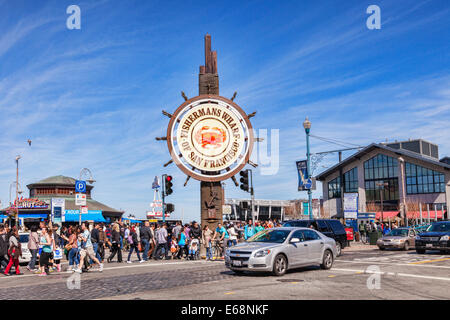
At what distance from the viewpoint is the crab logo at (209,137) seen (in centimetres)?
2398

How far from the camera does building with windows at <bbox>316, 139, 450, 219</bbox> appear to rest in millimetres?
63344

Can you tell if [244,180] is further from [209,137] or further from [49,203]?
[49,203]

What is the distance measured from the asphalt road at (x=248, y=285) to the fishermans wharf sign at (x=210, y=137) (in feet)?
29.5

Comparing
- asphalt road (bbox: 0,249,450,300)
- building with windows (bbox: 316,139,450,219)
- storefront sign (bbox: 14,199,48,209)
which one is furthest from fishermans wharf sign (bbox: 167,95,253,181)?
building with windows (bbox: 316,139,450,219)

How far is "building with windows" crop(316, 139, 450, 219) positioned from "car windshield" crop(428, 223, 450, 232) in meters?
38.4

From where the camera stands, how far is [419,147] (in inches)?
3346

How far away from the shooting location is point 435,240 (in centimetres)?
2088

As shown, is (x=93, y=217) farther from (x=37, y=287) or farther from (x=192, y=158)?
(x=37, y=287)

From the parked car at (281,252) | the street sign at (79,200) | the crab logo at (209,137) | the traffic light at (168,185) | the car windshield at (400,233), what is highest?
the crab logo at (209,137)

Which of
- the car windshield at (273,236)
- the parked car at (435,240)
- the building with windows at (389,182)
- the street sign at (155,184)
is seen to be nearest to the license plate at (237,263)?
the car windshield at (273,236)

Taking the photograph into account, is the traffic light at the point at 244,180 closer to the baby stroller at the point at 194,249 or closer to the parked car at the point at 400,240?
the baby stroller at the point at 194,249

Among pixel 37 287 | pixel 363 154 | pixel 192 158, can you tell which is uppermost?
pixel 363 154
